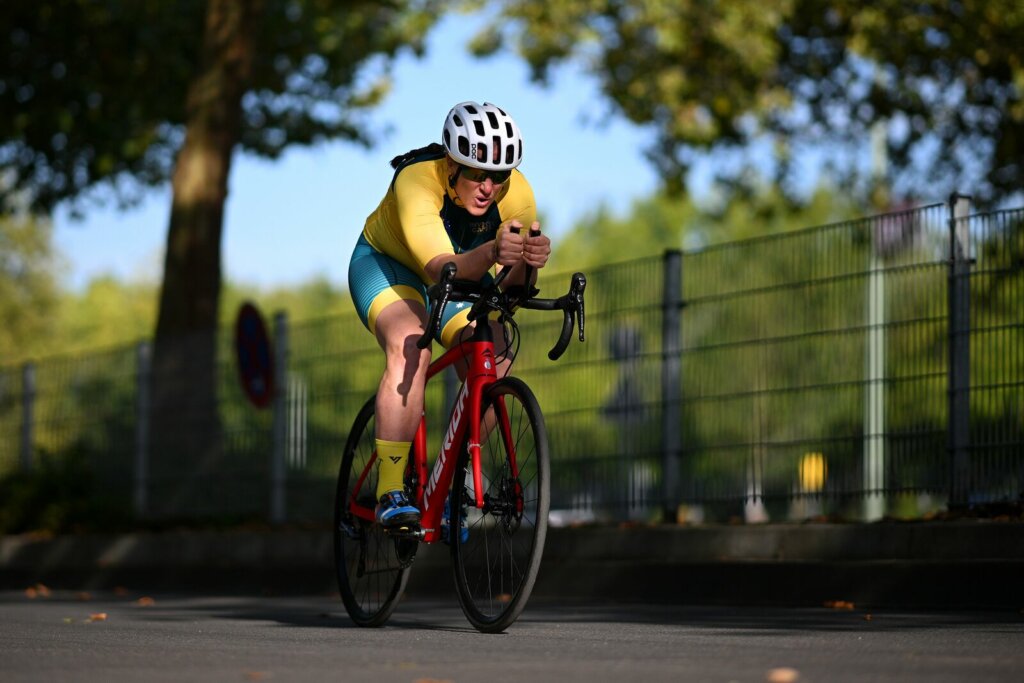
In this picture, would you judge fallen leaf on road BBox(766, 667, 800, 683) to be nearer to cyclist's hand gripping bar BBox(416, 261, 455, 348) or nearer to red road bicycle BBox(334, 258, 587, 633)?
red road bicycle BBox(334, 258, 587, 633)

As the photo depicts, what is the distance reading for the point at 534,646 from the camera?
21.0ft

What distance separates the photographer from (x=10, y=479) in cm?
1673

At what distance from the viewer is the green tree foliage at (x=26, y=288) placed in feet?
200

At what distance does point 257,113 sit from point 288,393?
35.9 ft

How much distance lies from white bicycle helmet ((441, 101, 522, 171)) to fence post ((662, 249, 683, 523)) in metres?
3.64

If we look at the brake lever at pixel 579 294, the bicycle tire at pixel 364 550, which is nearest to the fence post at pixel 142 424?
the bicycle tire at pixel 364 550

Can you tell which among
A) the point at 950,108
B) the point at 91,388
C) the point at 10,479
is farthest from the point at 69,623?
the point at 950,108

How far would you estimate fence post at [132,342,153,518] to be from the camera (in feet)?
49.1

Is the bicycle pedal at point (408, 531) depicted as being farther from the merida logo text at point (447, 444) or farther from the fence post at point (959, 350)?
the fence post at point (959, 350)

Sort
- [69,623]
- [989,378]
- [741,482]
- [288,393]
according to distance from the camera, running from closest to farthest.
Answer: [69,623] < [989,378] < [741,482] < [288,393]

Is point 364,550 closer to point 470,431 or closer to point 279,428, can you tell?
point 470,431

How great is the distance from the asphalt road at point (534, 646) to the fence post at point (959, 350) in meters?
0.95

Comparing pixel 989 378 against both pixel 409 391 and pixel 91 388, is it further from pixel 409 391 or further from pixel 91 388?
pixel 91 388

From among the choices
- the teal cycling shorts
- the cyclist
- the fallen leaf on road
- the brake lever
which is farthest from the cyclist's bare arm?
the fallen leaf on road
